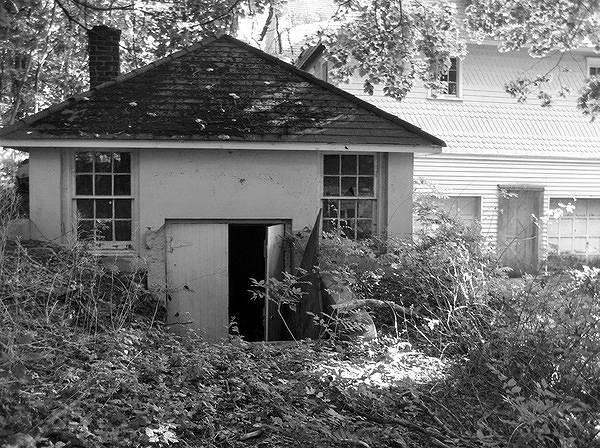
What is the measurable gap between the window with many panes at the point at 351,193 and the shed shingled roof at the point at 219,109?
0.77 metres

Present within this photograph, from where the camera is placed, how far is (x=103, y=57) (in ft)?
49.5

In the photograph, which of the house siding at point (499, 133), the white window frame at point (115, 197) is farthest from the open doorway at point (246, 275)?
the house siding at point (499, 133)

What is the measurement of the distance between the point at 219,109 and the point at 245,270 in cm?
466

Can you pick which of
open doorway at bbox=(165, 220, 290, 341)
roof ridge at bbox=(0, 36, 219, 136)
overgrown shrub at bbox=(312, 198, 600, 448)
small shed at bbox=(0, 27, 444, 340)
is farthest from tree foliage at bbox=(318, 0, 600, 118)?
open doorway at bbox=(165, 220, 290, 341)

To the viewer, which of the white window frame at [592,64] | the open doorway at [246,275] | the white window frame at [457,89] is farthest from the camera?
the white window frame at [592,64]

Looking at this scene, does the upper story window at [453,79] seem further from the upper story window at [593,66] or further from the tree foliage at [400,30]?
the upper story window at [593,66]

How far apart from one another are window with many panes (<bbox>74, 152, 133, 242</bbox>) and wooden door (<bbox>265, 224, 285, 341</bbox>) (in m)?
2.61

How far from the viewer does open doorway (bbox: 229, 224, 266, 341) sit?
16.7 metres

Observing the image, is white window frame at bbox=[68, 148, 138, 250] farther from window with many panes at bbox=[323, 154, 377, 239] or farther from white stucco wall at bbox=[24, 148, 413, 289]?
window with many panes at bbox=[323, 154, 377, 239]

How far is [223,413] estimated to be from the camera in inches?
292

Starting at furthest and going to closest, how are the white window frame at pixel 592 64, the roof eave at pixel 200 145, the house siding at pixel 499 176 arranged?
the white window frame at pixel 592 64
the house siding at pixel 499 176
the roof eave at pixel 200 145

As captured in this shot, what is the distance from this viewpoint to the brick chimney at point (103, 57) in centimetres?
1501

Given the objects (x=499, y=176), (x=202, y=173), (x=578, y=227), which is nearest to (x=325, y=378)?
(x=202, y=173)

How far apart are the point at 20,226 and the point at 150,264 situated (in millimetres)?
2249
